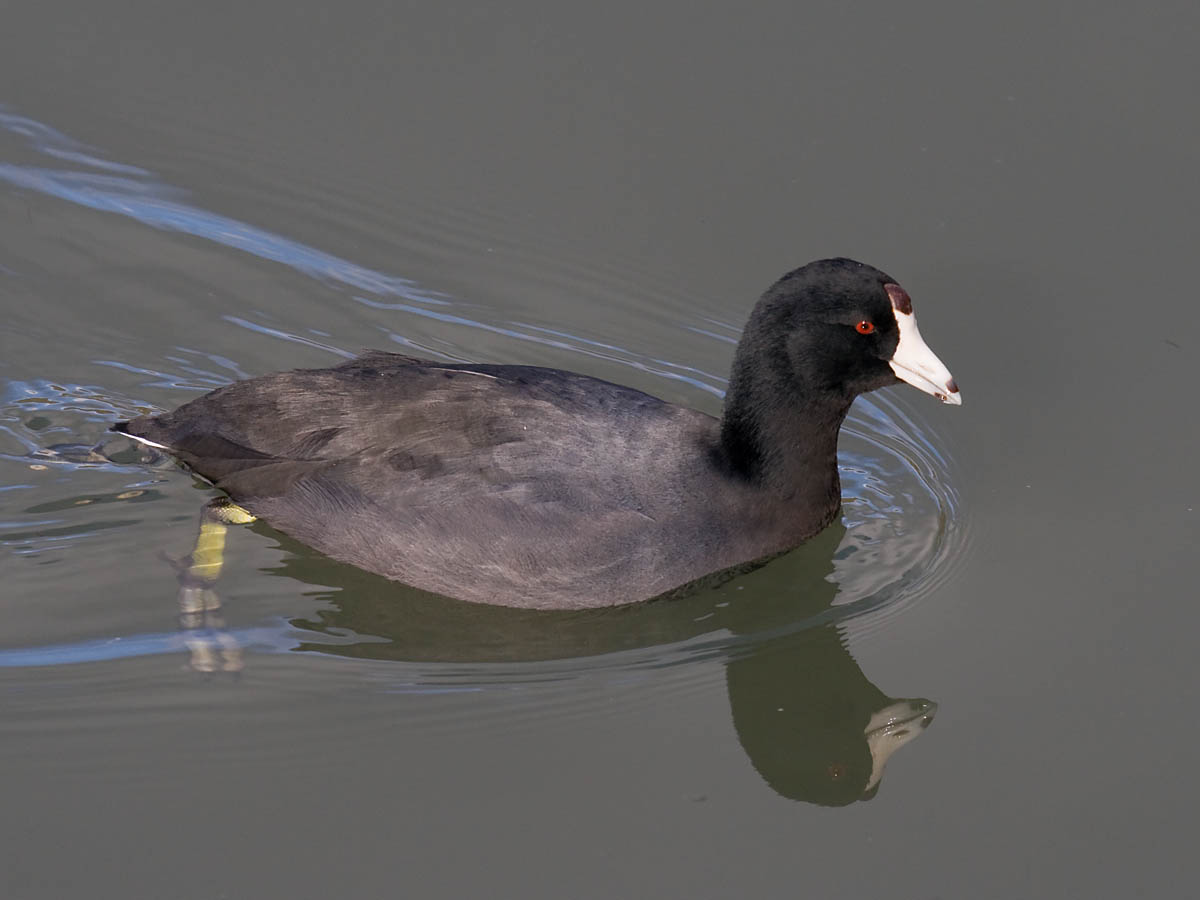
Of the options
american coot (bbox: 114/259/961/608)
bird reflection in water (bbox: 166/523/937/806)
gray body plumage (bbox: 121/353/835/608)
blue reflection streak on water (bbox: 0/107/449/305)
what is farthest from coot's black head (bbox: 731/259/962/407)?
blue reflection streak on water (bbox: 0/107/449/305)

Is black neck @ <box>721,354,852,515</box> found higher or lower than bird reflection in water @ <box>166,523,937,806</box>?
higher

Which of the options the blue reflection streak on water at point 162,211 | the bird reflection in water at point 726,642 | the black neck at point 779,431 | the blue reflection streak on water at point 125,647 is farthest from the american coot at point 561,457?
the blue reflection streak on water at point 162,211

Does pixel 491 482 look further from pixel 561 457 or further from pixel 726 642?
pixel 726 642

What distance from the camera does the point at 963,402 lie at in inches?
283

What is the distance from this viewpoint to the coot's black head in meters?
5.97

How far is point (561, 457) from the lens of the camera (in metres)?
5.88

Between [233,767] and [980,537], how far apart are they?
10.3ft

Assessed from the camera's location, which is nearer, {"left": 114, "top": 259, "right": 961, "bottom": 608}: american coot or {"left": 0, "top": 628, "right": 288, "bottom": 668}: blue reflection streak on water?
{"left": 0, "top": 628, "right": 288, "bottom": 668}: blue reflection streak on water

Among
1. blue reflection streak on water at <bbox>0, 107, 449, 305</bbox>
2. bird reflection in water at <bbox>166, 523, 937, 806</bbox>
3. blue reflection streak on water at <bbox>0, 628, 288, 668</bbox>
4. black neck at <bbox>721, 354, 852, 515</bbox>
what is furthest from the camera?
blue reflection streak on water at <bbox>0, 107, 449, 305</bbox>

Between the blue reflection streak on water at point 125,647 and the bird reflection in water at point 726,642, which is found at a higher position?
the bird reflection in water at point 726,642

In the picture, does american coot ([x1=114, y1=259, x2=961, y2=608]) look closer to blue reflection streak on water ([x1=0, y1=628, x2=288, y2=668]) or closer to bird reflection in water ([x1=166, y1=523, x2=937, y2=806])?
bird reflection in water ([x1=166, y1=523, x2=937, y2=806])

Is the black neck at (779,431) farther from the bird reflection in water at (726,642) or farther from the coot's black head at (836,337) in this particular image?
the bird reflection in water at (726,642)

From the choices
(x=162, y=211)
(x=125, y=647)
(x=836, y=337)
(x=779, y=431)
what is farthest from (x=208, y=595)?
(x=162, y=211)

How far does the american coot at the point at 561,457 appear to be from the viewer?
19.2 ft
